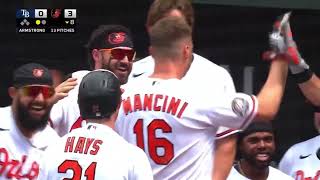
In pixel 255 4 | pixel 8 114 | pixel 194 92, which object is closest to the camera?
pixel 194 92

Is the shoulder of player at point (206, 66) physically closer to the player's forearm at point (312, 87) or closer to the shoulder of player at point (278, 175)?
the player's forearm at point (312, 87)

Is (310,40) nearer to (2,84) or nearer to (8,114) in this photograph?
(2,84)

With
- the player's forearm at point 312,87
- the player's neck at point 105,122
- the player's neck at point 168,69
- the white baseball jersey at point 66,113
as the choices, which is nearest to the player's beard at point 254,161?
the player's forearm at point 312,87

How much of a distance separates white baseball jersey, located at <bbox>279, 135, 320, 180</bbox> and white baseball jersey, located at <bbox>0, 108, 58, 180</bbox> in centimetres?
170

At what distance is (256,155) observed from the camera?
6094 millimetres

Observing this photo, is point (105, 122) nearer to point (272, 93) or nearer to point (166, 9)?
point (272, 93)

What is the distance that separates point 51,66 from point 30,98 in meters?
2.15

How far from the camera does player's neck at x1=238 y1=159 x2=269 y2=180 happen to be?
6.04m

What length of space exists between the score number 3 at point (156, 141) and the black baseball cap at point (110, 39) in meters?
1.04

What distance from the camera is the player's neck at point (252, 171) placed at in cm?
604

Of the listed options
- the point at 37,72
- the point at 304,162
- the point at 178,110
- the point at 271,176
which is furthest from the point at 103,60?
the point at 304,162

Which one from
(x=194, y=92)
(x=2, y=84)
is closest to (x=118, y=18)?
(x=2, y=84)

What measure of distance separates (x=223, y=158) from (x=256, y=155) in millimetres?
1586

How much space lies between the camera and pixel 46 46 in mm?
7930
